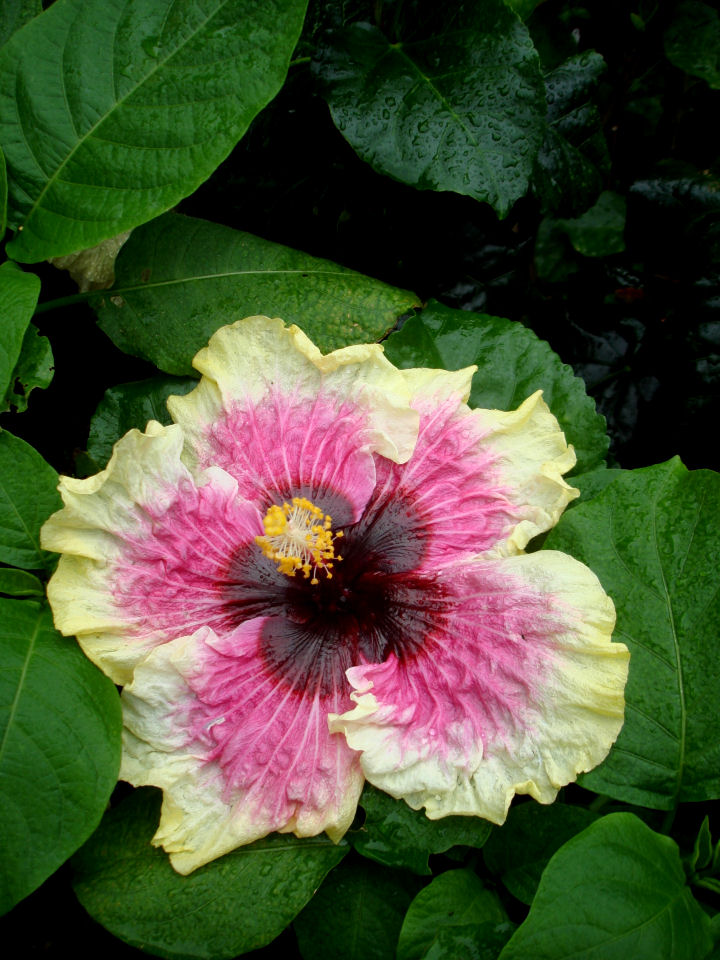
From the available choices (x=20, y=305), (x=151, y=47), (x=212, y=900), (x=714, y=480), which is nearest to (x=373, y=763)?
(x=212, y=900)

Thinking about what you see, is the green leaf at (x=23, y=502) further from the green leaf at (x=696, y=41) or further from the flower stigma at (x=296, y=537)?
the green leaf at (x=696, y=41)

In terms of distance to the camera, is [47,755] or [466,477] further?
[466,477]

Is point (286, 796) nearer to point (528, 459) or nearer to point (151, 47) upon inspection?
point (528, 459)

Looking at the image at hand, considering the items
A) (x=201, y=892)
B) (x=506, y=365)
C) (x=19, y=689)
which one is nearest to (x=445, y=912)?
(x=201, y=892)

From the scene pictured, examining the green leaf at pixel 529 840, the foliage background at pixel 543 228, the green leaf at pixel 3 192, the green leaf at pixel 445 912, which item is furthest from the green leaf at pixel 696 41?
the green leaf at pixel 445 912

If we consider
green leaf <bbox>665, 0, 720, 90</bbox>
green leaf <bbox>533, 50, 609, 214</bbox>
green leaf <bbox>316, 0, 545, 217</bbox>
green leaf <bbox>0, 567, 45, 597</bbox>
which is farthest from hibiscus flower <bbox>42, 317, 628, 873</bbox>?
green leaf <bbox>665, 0, 720, 90</bbox>

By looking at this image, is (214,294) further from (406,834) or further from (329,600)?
(406,834)
